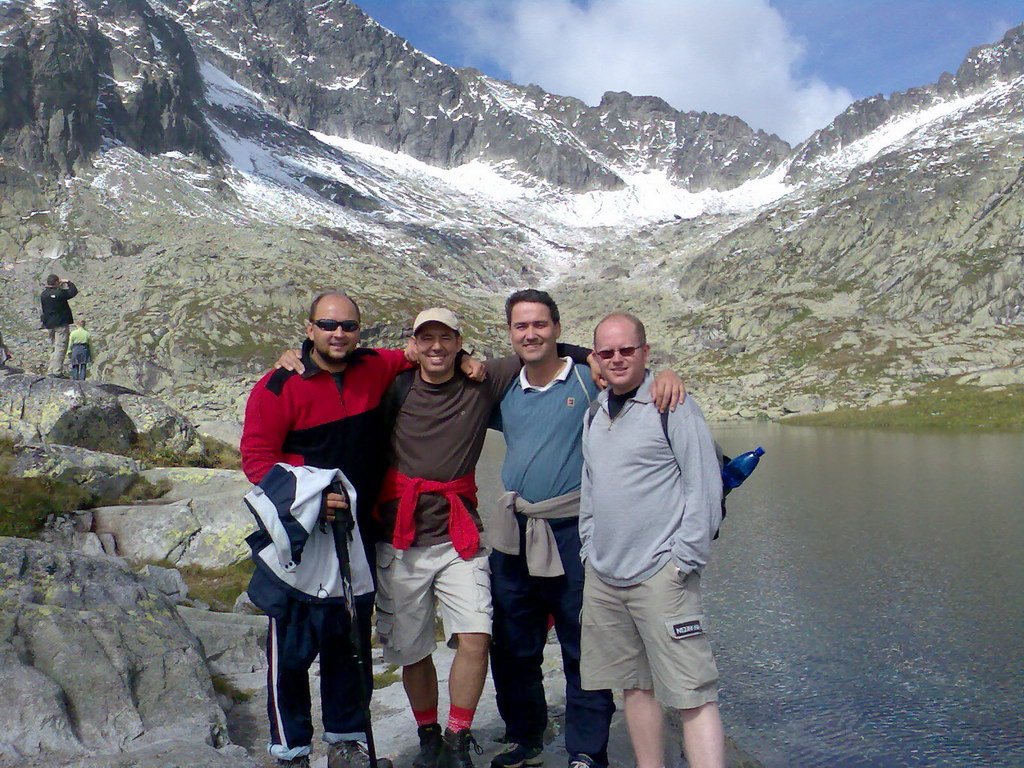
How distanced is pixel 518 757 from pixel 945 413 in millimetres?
88194

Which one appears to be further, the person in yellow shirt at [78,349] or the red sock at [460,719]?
the person in yellow shirt at [78,349]

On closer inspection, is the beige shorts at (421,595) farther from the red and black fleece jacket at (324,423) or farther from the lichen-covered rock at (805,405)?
the lichen-covered rock at (805,405)

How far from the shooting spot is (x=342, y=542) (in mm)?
5730

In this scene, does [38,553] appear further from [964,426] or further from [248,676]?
[964,426]

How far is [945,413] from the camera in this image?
262 feet

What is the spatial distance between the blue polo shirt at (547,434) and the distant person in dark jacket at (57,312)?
65.6ft

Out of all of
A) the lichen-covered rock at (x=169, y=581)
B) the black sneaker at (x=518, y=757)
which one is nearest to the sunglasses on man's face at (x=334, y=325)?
the black sneaker at (x=518, y=757)

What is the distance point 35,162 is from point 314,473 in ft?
545

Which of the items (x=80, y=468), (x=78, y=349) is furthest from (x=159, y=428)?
(x=78, y=349)

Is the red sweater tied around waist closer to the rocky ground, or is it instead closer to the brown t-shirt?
the brown t-shirt

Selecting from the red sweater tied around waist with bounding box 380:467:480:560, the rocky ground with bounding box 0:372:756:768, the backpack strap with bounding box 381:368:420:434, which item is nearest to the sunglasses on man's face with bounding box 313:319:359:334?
the backpack strap with bounding box 381:368:420:434

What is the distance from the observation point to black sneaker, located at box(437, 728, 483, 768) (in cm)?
600

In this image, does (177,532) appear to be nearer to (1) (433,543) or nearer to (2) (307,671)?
(2) (307,671)

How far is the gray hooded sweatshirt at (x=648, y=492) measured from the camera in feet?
17.2
